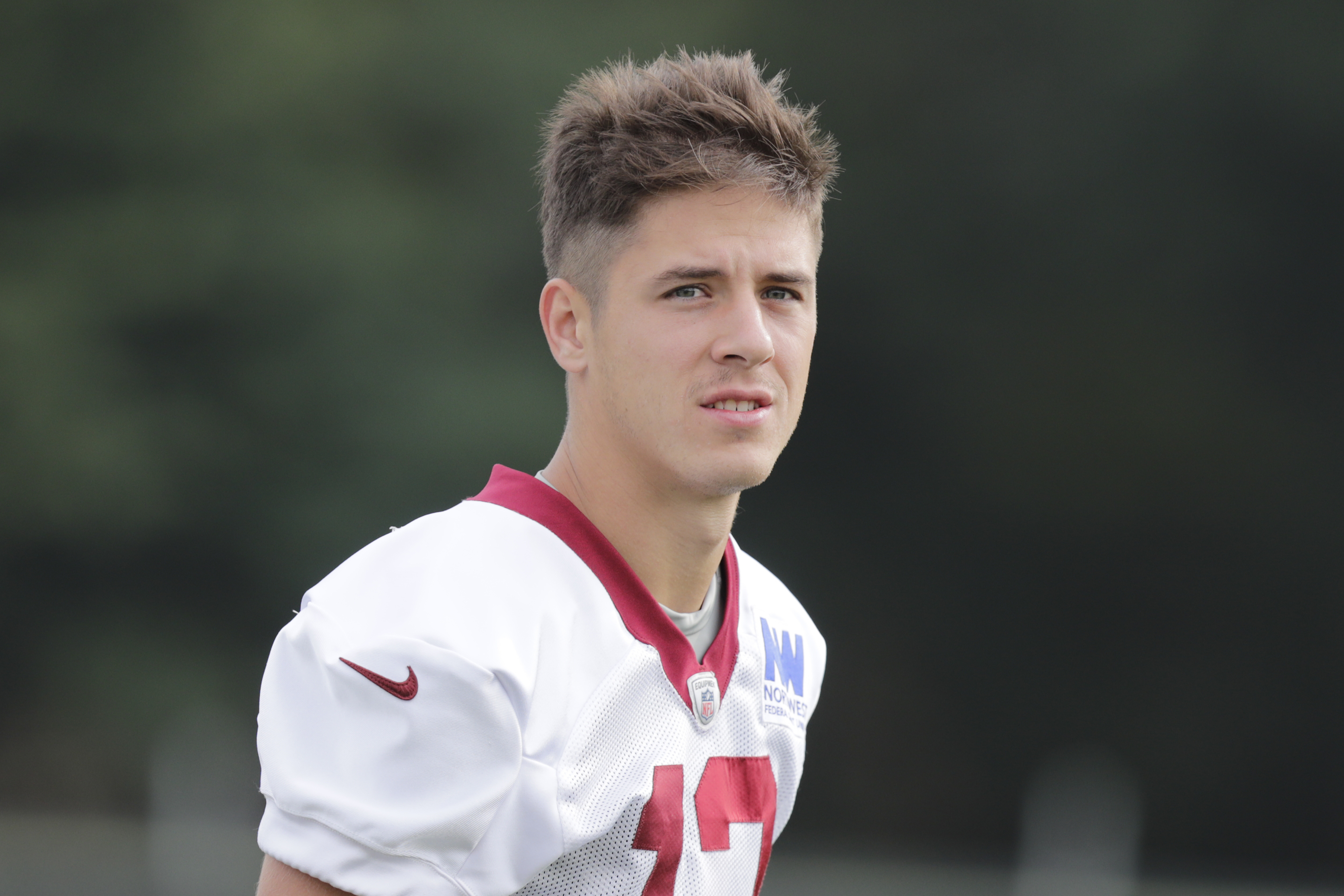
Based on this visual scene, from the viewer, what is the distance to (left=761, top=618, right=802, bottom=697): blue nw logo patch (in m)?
1.85

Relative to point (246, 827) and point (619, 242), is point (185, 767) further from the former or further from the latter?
point (619, 242)

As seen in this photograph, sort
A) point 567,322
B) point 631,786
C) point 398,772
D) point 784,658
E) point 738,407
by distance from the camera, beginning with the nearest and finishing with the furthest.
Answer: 1. point 398,772
2. point 631,786
3. point 738,407
4. point 567,322
5. point 784,658

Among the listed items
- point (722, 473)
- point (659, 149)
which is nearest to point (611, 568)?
point (722, 473)

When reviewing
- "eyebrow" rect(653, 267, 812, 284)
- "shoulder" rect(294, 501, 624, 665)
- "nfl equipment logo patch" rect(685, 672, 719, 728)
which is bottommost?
"nfl equipment logo patch" rect(685, 672, 719, 728)

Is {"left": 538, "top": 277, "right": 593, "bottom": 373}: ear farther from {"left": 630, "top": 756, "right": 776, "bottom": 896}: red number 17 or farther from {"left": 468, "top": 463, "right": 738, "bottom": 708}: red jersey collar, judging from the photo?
{"left": 630, "top": 756, "right": 776, "bottom": 896}: red number 17

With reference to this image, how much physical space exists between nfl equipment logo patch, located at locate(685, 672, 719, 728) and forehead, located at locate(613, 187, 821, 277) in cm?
50

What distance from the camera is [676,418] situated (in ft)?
5.25

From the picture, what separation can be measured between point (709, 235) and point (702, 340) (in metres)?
0.13

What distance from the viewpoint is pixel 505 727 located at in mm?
1378

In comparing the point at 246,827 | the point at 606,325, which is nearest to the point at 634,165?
the point at 606,325

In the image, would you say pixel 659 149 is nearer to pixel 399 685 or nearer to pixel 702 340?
pixel 702 340

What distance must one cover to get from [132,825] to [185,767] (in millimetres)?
386

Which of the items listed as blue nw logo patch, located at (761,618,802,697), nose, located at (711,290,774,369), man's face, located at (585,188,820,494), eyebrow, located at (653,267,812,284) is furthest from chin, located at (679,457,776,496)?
blue nw logo patch, located at (761,618,802,697)

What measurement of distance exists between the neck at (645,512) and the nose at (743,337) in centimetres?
18
